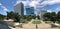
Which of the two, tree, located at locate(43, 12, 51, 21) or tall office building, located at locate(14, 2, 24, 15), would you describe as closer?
tall office building, located at locate(14, 2, 24, 15)

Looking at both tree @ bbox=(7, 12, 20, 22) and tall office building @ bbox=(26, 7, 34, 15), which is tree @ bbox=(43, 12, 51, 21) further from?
tree @ bbox=(7, 12, 20, 22)

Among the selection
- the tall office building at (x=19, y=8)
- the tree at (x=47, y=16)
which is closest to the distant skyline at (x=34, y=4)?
the tall office building at (x=19, y=8)

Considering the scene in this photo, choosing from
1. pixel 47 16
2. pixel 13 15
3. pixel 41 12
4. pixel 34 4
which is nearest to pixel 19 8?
pixel 13 15

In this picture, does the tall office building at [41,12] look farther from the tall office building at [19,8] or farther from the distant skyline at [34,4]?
the tall office building at [19,8]

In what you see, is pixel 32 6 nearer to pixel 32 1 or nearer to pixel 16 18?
pixel 32 1

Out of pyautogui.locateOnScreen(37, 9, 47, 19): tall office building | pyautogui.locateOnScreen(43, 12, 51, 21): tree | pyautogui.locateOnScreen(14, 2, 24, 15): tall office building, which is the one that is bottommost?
pyautogui.locateOnScreen(43, 12, 51, 21): tree

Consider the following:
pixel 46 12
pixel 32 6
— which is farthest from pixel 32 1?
pixel 46 12

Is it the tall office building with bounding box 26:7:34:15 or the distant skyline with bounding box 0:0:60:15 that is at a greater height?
the distant skyline with bounding box 0:0:60:15

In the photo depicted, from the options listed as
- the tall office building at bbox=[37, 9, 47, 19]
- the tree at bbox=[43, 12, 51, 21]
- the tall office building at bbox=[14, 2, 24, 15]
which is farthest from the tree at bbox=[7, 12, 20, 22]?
the tree at bbox=[43, 12, 51, 21]

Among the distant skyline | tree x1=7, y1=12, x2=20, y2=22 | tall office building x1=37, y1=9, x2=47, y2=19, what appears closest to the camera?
the distant skyline

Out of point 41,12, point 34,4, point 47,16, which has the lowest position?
point 47,16

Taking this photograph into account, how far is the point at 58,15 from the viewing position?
635 cm

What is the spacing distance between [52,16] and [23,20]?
1.03 meters

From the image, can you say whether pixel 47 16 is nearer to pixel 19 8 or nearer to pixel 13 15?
pixel 19 8
